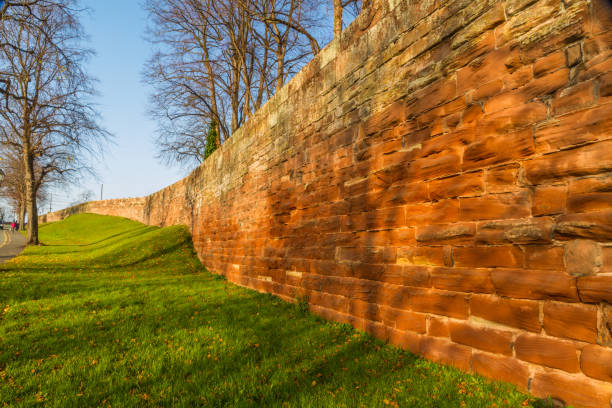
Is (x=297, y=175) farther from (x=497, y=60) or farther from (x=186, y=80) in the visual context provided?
(x=186, y=80)

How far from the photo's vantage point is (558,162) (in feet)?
7.55

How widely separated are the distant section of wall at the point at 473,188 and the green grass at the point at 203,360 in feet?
1.06

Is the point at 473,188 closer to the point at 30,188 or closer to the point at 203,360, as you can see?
the point at 203,360

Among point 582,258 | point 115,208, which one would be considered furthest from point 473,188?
point 115,208

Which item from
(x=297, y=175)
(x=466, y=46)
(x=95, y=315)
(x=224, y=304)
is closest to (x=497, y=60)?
(x=466, y=46)

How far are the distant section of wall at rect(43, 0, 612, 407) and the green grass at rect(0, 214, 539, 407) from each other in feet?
1.06

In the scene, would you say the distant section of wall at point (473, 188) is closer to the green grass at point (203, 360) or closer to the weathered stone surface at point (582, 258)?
the weathered stone surface at point (582, 258)

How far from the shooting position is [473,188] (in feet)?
9.22

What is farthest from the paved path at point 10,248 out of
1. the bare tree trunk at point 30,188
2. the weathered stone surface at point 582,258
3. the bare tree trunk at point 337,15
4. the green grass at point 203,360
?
the weathered stone surface at point 582,258

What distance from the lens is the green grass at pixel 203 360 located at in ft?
8.34

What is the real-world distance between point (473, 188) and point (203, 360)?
116 inches

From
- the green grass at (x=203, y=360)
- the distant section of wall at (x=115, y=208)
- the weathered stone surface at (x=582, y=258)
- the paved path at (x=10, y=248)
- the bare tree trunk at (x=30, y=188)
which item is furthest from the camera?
the distant section of wall at (x=115, y=208)

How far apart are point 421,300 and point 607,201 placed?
1.63 m

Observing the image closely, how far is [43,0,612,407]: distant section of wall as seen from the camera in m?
2.15
